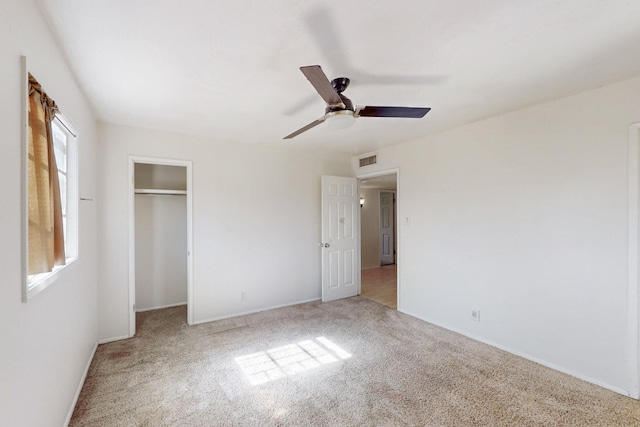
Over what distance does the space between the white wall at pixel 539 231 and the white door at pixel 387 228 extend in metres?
4.26

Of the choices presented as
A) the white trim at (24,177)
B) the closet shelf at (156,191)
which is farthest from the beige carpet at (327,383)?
the closet shelf at (156,191)

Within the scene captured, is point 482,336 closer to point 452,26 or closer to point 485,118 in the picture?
point 485,118

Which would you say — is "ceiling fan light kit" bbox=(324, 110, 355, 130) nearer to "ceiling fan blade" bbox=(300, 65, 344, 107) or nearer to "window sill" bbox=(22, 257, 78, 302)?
"ceiling fan blade" bbox=(300, 65, 344, 107)

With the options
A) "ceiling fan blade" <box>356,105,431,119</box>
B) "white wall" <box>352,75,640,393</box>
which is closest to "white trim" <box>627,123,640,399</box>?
"white wall" <box>352,75,640,393</box>

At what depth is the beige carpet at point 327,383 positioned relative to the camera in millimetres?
2004

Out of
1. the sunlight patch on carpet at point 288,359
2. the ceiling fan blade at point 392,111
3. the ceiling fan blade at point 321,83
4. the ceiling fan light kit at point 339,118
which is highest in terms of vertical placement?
the ceiling fan blade at point 321,83

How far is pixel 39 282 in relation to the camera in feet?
4.73

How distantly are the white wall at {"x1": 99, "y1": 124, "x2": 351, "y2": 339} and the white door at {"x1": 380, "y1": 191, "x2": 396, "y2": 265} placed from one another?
3.52 m

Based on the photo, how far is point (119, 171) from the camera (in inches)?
129

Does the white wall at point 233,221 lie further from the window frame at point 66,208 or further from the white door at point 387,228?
the white door at point 387,228

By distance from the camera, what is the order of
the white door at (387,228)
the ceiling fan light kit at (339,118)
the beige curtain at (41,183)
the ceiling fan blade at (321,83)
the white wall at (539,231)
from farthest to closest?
the white door at (387,228), the white wall at (539,231), the ceiling fan light kit at (339,118), the ceiling fan blade at (321,83), the beige curtain at (41,183)

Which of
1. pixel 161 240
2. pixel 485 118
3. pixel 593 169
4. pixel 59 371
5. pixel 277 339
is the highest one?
pixel 485 118

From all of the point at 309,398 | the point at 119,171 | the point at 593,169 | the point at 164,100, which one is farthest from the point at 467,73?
the point at 119,171

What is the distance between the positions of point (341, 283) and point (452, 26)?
3885mm
